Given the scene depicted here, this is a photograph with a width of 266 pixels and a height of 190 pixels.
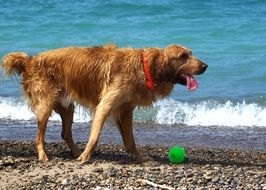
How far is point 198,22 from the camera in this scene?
76.5 ft

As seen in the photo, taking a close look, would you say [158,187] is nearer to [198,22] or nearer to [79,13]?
[198,22]

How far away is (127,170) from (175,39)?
13.4m

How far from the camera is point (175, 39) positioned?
69.6 ft

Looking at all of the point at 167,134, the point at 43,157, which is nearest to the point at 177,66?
the point at 43,157

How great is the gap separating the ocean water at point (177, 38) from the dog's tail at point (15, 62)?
137 centimetres

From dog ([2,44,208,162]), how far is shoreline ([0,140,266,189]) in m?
0.37

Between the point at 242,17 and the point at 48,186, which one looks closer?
the point at 48,186

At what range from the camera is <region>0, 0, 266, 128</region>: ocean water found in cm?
1330

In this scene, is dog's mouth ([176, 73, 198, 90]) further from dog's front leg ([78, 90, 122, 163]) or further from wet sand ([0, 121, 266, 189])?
wet sand ([0, 121, 266, 189])

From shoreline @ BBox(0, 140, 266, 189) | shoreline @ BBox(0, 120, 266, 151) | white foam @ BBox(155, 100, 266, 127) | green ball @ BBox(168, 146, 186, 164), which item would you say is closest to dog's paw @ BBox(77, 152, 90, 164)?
shoreline @ BBox(0, 140, 266, 189)

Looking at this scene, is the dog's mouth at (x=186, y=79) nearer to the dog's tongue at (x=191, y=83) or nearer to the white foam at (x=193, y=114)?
the dog's tongue at (x=191, y=83)

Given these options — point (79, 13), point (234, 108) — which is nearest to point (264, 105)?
point (234, 108)

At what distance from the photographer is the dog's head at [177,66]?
8.70m

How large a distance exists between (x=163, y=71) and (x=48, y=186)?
2.14 meters
